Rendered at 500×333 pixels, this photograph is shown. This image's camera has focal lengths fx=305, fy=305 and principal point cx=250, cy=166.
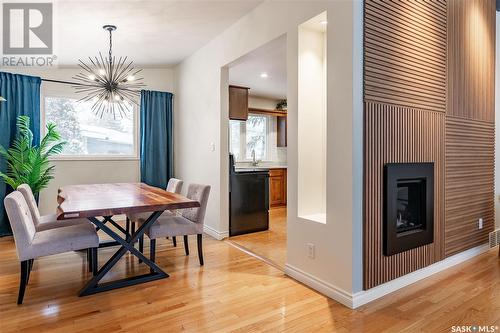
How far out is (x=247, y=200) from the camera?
4.48m

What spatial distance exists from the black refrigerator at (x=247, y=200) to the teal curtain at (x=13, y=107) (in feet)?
9.89

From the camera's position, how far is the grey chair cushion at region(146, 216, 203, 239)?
2.93 m

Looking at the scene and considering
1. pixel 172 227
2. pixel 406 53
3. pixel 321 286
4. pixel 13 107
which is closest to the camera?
pixel 321 286

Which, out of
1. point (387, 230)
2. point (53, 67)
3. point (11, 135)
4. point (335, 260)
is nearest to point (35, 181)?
point (11, 135)

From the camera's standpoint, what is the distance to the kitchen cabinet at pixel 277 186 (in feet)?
22.1

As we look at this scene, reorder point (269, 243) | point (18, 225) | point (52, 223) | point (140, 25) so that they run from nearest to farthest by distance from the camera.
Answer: point (18, 225) < point (52, 223) < point (140, 25) < point (269, 243)

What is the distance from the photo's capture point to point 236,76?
206 inches

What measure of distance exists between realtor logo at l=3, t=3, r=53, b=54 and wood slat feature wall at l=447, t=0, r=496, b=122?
4.10 metres

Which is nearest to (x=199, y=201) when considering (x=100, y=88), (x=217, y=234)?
(x=217, y=234)

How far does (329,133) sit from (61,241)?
233 cm

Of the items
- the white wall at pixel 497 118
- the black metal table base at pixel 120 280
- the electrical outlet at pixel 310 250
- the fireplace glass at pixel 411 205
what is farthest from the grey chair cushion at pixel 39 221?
the white wall at pixel 497 118

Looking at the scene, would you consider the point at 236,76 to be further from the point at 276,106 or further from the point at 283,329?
the point at 283,329

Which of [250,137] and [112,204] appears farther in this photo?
[250,137]

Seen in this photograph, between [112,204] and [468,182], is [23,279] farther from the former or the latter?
[468,182]
